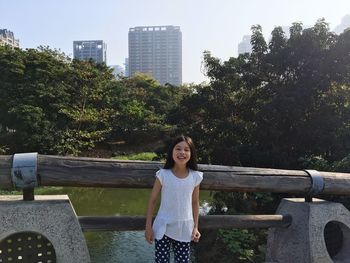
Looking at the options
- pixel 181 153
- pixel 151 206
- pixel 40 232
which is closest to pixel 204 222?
pixel 151 206

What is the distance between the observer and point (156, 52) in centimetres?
6575

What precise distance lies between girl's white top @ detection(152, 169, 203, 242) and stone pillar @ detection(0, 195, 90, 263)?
1.82 ft

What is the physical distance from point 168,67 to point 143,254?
59293 mm

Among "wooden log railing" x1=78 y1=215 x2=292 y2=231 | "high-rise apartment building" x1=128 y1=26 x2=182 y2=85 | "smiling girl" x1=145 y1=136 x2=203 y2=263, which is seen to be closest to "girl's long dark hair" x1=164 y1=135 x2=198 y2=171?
"smiling girl" x1=145 y1=136 x2=203 y2=263

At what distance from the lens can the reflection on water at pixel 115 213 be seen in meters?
7.89

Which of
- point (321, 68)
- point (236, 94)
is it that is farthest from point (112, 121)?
point (321, 68)

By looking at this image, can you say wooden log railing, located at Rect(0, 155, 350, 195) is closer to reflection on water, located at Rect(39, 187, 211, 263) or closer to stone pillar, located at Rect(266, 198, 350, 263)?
stone pillar, located at Rect(266, 198, 350, 263)

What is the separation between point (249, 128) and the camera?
32.6ft

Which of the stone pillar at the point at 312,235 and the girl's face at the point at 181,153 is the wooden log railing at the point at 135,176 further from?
Result: the girl's face at the point at 181,153

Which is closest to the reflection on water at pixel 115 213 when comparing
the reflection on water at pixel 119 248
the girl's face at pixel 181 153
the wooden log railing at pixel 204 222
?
the reflection on water at pixel 119 248

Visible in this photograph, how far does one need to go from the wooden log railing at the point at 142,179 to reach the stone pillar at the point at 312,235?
4.7 inches

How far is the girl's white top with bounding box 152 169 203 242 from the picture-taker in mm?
2785

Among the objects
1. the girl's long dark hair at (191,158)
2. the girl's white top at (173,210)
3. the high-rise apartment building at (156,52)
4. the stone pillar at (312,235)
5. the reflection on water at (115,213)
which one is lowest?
the reflection on water at (115,213)

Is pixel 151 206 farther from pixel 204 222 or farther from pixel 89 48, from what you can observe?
pixel 89 48
